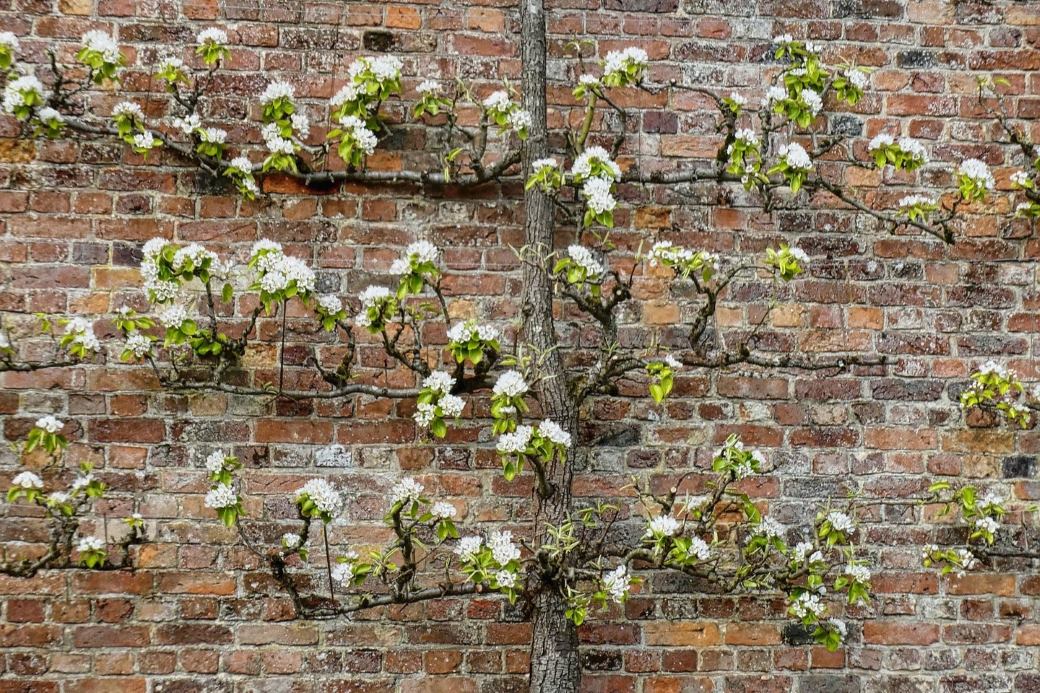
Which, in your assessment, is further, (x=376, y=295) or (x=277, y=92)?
(x=277, y=92)

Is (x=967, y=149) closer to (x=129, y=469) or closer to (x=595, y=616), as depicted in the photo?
(x=595, y=616)

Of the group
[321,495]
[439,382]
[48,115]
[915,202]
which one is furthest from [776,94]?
[48,115]

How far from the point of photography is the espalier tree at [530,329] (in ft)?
6.66

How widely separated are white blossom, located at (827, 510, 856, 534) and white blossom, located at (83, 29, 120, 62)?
2144 mm

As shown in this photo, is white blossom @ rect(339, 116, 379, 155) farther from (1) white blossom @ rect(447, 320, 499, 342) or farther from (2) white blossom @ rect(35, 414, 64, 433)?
(2) white blossom @ rect(35, 414, 64, 433)

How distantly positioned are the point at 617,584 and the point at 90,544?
1.29m

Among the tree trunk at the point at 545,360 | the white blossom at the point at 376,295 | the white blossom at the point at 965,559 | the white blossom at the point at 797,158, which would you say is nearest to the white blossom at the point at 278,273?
the white blossom at the point at 376,295

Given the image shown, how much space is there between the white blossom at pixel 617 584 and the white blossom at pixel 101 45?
1751 millimetres

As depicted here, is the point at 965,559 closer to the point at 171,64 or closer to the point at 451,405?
the point at 451,405

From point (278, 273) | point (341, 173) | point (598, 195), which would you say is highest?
point (341, 173)

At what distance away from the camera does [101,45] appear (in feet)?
6.86

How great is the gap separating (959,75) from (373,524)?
2011mm

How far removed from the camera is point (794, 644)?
89.0 inches

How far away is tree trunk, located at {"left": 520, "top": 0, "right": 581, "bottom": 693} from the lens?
211cm
